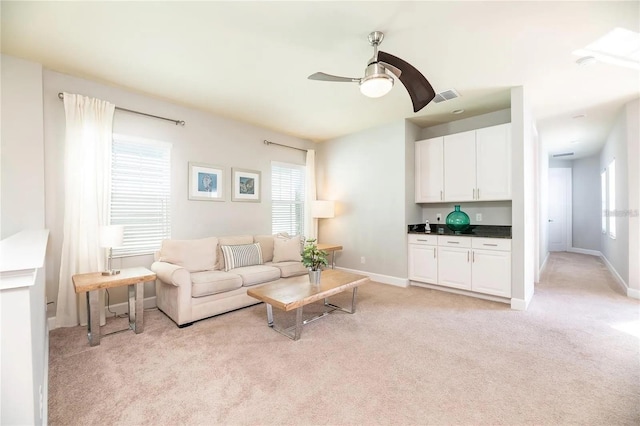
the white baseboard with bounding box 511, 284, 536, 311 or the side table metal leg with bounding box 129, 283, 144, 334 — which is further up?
the side table metal leg with bounding box 129, 283, 144, 334

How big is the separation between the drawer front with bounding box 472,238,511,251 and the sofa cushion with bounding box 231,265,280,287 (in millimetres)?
2829

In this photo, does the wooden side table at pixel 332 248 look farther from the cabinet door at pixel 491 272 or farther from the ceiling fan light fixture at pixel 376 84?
the ceiling fan light fixture at pixel 376 84

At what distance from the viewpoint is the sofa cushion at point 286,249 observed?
13.8 feet

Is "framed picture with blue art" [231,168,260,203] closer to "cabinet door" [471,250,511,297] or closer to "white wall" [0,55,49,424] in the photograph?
"white wall" [0,55,49,424]

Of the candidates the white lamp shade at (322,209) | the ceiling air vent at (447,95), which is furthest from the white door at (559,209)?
the white lamp shade at (322,209)

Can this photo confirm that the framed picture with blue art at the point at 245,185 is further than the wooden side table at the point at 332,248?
No

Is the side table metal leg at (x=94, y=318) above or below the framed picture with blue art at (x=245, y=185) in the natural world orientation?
below

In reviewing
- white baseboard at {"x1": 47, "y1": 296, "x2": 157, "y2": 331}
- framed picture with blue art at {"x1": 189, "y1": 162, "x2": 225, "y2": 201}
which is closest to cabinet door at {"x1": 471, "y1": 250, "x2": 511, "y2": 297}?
framed picture with blue art at {"x1": 189, "y1": 162, "x2": 225, "y2": 201}

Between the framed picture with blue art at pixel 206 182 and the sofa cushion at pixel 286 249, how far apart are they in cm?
113

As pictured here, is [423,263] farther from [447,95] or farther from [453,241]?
[447,95]

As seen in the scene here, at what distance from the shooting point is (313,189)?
5.58m

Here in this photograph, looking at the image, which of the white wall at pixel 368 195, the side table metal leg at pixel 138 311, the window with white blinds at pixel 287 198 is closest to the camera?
the side table metal leg at pixel 138 311

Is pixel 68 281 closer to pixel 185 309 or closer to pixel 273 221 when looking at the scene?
pixel 185 309

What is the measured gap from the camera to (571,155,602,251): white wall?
286 inches
